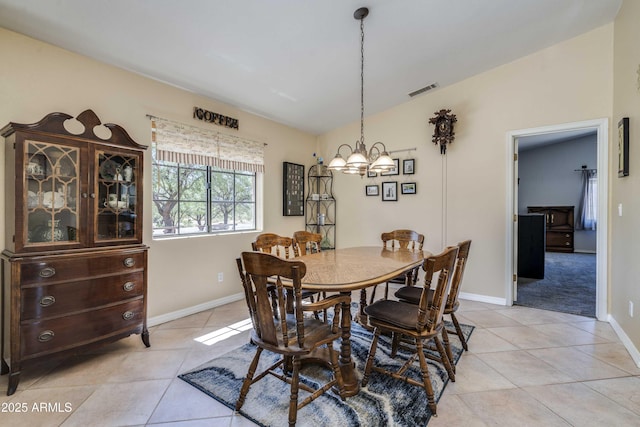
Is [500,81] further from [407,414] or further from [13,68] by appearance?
[13,68]

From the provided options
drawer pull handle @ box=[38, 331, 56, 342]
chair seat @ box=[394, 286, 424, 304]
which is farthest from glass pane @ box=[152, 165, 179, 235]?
chair seat @ box=[394, 286, 424, 304]

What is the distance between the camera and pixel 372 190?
466 cm

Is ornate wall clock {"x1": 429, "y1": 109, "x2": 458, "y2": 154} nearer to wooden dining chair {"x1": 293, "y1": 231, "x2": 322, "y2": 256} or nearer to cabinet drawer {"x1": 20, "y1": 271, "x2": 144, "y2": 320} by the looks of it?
wooden dining chair {"x1": 293, "y1": 231, "x2": 322, "y2": 256}

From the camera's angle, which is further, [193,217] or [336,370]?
[193,217]

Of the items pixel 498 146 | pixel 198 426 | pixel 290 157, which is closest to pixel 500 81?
pixel 498 146

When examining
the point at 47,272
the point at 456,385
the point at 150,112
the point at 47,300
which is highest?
the point at 150,112

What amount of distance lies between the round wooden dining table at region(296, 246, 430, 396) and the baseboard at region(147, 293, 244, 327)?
1.64m

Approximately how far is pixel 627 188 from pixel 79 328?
15.0 feet

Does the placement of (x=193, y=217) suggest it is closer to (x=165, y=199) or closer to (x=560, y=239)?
(x=165, y=199)

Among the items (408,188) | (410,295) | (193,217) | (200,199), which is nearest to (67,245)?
(193,217)

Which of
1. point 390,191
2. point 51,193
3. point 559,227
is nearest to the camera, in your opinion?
point 51,193

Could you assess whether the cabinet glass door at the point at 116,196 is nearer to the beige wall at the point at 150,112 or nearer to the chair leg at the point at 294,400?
the beige wall at the point at 150,112

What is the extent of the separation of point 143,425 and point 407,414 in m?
1.46

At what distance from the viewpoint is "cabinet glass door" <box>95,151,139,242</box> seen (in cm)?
233
